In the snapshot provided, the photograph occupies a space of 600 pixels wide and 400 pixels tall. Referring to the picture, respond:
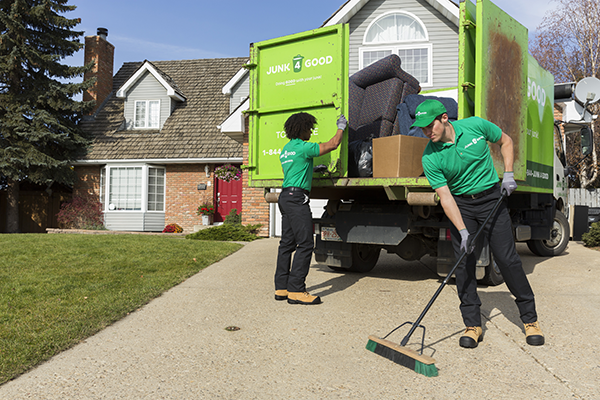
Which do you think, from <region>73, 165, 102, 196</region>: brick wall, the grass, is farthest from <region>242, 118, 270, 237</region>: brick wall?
<region>73, 165, 102, 196</region>: brick wall

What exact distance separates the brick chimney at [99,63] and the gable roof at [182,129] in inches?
17.8

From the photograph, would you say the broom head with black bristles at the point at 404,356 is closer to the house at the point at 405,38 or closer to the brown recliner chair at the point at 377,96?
the brown recliner chair at the point at 377,96

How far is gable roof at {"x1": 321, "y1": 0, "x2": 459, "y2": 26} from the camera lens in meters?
11.9

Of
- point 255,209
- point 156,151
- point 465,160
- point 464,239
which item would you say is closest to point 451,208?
point 464,239

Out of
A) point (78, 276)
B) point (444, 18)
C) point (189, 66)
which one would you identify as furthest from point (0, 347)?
point (189, 66)

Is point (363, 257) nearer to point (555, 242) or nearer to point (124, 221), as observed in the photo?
point (555, 242)

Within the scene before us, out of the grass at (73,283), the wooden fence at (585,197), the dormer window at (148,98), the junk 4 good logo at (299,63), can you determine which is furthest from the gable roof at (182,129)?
the wooden fence at (585,197)

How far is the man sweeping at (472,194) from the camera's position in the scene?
12.0ft

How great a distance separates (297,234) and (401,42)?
30.9ft

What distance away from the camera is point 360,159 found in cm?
549

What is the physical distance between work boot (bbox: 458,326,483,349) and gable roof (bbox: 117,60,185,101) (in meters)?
15.6

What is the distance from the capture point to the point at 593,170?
723 inches

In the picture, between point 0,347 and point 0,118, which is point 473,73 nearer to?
point 0,347

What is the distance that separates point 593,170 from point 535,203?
45.9ft
